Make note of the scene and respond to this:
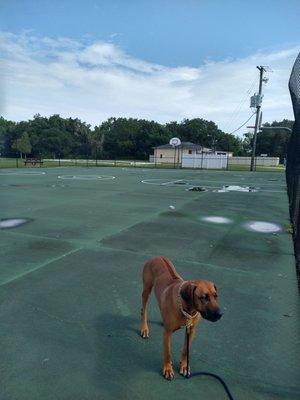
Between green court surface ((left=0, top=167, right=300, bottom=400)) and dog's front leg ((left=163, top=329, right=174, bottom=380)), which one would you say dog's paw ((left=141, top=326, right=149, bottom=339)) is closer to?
green court surface ((left=0, top=167, right=300, bottom=400))

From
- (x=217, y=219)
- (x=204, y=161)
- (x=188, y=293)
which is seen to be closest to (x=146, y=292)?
(x=188, y=293)

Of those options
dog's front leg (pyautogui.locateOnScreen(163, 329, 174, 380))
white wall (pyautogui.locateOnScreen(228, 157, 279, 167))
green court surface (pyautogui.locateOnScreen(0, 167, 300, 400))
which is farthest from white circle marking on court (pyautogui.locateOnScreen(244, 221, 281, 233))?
white wall (pyautogui.locateOnScreen(228, 157, 279, 167))

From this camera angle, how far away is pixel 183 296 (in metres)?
2.53

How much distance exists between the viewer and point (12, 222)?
830 cm

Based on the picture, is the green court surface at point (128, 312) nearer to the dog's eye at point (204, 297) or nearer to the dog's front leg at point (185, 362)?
the dog's front leg at point (185, 362)

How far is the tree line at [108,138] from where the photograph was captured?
252 ft

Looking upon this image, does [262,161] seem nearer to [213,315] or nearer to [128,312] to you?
[128,312]

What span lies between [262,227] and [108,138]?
7638 cm

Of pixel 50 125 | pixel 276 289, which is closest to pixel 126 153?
pixel 50 125

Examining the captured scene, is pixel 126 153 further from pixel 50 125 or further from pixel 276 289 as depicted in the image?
pixel 276 289

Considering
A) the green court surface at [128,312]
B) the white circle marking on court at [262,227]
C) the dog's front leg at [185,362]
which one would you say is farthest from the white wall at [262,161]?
the dog's front leg at [185,362]

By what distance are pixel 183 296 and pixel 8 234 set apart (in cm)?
557

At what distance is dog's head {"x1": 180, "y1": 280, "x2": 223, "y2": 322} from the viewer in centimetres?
233

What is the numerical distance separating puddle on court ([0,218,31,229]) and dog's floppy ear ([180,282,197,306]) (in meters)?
6.25
